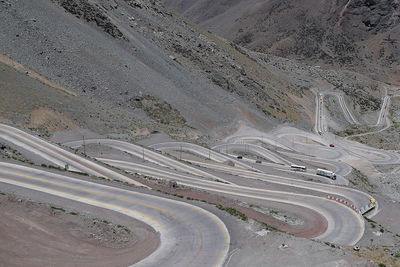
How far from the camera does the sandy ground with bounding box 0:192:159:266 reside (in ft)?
63.0

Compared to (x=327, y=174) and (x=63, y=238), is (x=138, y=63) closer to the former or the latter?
(x=327, y=174)

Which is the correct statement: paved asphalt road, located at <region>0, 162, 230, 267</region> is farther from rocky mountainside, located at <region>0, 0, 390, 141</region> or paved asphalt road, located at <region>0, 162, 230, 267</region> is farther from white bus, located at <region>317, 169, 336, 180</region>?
white bus, located at <region>317, 169, 336, 180</region>

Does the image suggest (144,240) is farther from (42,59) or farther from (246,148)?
(42,59)

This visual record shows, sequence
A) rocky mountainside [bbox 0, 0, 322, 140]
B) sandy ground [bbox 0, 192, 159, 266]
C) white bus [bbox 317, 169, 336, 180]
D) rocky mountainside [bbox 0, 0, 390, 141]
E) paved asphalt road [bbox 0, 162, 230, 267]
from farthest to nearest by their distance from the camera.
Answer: rocky mountainside [bbox 0, 0, 322, 140], rocky mountainside [bbox 0, 0, 390, 141], white bus [bbox 317, 169, 336, 180], paved asphalt road [bbox 0, 162, 230, 267], sandy ground [bbox 0, 192, 159, 266]

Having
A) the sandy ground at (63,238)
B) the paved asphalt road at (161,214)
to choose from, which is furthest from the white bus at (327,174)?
the sandy ground at (63,238)

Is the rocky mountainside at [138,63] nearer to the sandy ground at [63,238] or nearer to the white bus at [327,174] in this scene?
the white bus at [327,174]

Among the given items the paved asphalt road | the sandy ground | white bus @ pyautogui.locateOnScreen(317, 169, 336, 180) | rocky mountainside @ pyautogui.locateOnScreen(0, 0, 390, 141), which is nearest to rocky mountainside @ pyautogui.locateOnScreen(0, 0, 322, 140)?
rocky mountainside @ pyautogui.locateOnScreen(0, 0, 390, 141)

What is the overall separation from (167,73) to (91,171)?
4782 cm

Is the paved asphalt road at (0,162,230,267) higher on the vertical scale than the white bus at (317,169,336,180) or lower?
lower

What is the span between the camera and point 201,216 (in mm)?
26562

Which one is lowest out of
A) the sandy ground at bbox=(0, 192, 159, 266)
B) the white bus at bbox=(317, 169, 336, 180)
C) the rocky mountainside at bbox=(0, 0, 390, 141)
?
the sandy ground at bbox=(0, 192, 159, 266)

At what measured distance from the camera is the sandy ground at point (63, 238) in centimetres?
1920

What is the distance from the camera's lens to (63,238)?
835 inches

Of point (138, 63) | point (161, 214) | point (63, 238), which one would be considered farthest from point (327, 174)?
point (138, 63)
